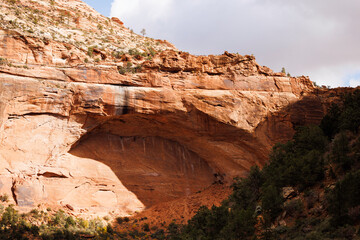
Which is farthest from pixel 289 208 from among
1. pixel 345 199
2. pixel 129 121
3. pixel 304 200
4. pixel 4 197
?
pixel 4 197

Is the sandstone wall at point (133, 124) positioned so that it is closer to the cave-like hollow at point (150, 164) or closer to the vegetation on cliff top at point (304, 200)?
the cave-like hollow at point (150, 164)

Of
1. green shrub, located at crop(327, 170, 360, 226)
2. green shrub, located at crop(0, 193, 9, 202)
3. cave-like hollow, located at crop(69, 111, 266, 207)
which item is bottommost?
green shrub, located at crop(0, 193, 9, 202)

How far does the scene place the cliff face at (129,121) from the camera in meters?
22.0

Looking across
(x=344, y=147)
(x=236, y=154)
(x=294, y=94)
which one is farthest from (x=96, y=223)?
(x=294, y=94)

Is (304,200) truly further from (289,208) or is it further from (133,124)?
(133,124)

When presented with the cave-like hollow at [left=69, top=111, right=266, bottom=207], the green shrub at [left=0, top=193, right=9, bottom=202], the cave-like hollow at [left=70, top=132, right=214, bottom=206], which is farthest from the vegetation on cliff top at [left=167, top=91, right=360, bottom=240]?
the green shrub at [left=0, top=193, right=9, bottom=202]

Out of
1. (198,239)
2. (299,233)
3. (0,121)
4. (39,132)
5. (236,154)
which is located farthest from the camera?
(236,154)

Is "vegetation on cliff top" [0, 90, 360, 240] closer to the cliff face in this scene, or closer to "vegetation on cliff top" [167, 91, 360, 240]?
"vegetation on cliff top" [167, 91, 360, 240]

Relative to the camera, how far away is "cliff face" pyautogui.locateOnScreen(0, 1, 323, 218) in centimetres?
2197

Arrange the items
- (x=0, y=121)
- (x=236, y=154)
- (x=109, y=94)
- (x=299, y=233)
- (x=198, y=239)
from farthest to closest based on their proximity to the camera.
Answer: (x=236, y=154) → (x=109, y=94) → (x=0, y=121) → (x=198, y=239) → (x=299, y=233)

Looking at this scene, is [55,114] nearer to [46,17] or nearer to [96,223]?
[96,223]

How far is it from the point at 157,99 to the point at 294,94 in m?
11.9

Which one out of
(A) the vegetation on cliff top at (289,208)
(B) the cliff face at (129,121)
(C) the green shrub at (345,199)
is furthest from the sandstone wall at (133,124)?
(C) the green shrub at (345,199)

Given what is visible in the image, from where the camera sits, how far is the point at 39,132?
880 inches
